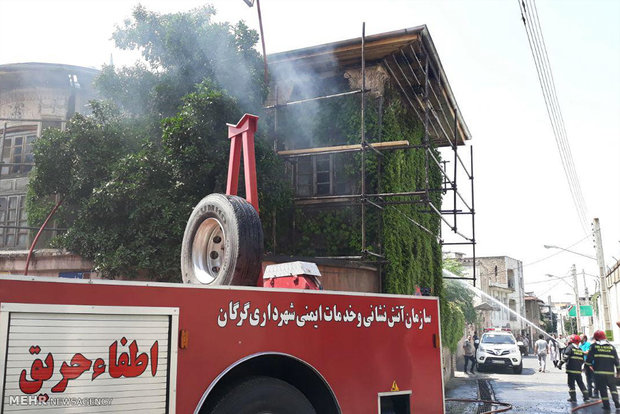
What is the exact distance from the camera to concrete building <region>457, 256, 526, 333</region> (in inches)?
2361

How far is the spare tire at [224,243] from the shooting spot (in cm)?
589

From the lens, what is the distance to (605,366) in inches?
475

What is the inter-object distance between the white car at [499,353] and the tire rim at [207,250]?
20554 millimetres

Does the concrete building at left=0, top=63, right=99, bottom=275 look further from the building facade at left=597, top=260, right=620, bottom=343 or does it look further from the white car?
the building facade at left=597, top=260, right=620, bottom=343

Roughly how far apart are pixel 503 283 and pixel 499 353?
4391 cm

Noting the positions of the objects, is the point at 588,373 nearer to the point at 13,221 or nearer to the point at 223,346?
the point at 223,346

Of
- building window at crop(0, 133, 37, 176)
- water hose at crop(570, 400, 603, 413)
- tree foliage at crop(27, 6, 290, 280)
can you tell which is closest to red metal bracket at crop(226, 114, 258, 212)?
tree foliage at crop(27, 6, 290, 280)

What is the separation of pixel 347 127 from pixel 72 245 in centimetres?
829

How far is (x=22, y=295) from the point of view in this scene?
3383mm

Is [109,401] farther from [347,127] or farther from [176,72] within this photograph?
[347,127]

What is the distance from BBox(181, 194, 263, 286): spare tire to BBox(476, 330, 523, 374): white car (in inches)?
811

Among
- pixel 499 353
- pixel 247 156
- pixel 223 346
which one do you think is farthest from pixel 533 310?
pixel 223 346

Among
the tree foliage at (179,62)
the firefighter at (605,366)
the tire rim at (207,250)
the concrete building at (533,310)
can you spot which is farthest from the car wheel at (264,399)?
the concrete building at (533,310)

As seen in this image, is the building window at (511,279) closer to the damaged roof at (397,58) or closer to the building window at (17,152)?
the damaged roof at (397,58)
